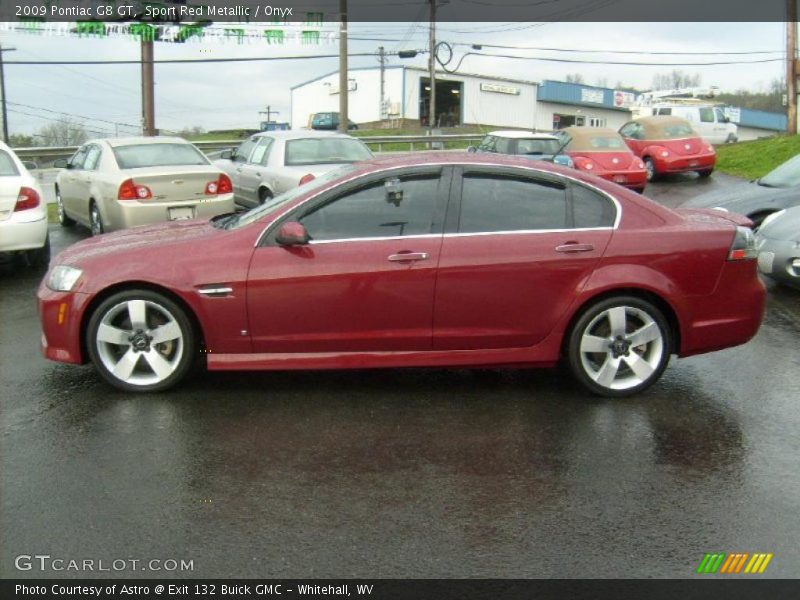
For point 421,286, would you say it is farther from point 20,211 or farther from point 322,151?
point 322,151

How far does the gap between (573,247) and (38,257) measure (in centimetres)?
750

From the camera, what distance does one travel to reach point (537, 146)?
59.1ft

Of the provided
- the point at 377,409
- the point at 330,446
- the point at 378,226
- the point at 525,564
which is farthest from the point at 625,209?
the point at 525,564

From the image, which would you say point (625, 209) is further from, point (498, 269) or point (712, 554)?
point (712, 554)

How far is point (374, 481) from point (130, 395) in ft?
6.69

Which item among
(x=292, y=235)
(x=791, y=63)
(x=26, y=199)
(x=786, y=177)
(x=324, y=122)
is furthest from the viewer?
(x=324, y=122)

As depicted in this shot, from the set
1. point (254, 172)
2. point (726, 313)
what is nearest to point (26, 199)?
point (254, 172)

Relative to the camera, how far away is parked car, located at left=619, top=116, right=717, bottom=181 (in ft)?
70.9

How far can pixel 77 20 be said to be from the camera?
83.3 ft

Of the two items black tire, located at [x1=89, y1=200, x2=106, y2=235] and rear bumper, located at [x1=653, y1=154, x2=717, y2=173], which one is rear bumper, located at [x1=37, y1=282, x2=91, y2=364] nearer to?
black tire, located at [x1=89, y1=200, x2=106, y2=235]

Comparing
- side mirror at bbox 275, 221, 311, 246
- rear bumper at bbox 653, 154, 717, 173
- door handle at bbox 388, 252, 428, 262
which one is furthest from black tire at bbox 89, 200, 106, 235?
rear bumper at bbox 653, 154, 717, 173

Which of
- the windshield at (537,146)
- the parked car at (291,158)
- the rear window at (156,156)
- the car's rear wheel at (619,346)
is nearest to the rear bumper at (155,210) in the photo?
the rear window at (156,156)

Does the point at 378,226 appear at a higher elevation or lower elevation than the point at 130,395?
higher

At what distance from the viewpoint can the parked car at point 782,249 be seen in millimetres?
8516
